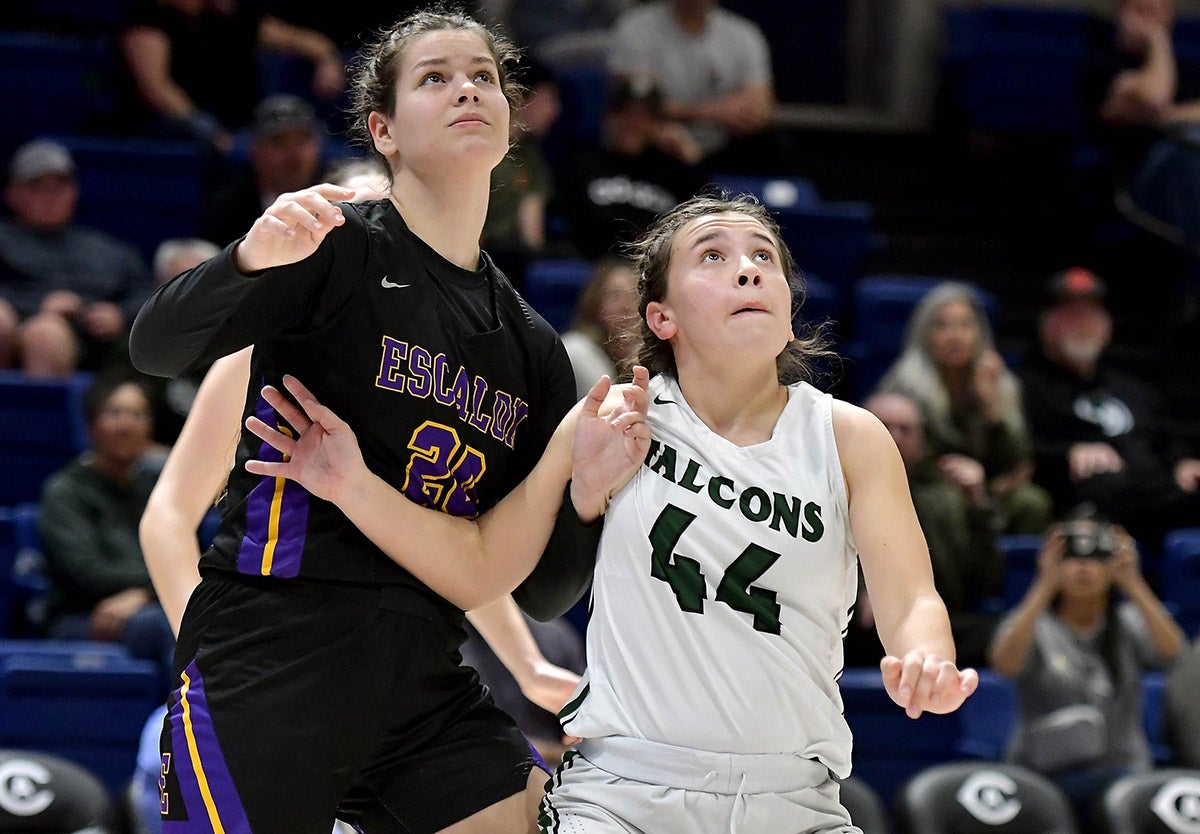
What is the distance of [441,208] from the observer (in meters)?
2.84

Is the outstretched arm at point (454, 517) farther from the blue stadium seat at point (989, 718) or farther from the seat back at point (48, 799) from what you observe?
the blue stadium seat at point (989, 718)

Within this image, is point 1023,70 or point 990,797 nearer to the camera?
point 990,797

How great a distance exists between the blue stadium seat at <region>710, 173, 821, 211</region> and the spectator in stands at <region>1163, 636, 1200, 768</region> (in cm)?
310

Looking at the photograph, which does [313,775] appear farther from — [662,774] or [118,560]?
[118,560]

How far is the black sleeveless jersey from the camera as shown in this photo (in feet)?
8.77

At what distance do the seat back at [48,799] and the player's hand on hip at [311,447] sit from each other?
7.65 ft

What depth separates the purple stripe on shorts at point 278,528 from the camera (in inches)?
106

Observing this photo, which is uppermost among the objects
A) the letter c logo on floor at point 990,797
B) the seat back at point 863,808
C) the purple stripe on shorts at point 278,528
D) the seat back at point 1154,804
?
the purple stripe on shorts at point 278,528

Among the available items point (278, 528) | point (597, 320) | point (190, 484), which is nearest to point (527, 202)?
point (597, 320)

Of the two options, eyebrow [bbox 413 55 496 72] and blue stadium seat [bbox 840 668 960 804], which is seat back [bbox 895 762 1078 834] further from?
eyebrow [bbox 413 55 496 72]

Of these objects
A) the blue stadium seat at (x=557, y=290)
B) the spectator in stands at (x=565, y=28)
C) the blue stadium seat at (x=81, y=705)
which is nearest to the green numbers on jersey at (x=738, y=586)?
the blue stadium seat at (x=81, y=705)

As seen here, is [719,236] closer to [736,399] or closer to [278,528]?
[736,399]

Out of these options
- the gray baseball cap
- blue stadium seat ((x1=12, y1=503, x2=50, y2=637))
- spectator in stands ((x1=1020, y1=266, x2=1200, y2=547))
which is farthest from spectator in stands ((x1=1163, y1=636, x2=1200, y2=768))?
the gray baseball cap

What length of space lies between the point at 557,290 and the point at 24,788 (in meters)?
3.18
